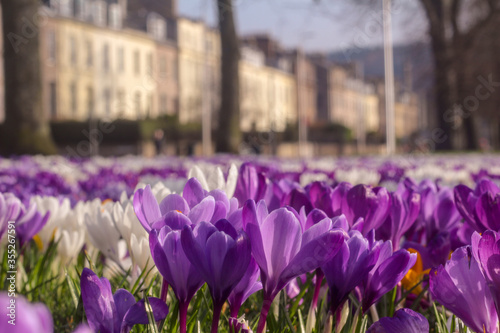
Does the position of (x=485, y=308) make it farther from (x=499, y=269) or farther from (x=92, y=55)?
(x=92, y=55)

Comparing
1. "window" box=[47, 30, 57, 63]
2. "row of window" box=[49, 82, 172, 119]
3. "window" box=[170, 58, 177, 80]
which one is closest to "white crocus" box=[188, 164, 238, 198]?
"row of window" box=[49, 82, 172, 119]

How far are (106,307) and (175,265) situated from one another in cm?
13

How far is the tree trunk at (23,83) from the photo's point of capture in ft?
50.2

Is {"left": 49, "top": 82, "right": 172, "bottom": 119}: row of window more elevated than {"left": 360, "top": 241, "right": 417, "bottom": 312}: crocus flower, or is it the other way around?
{"left": 49, "top": 82, "right": 172, "bottom": 119}: row of window

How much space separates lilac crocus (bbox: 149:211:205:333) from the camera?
A: 1.07 m

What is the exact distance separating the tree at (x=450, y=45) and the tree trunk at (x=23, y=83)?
67.9 ft

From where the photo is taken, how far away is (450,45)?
32656 mm

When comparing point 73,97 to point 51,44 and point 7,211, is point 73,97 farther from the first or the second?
point 7,211

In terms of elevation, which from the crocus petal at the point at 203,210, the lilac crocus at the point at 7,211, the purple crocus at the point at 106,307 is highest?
the crocus petal at the point at 203,210

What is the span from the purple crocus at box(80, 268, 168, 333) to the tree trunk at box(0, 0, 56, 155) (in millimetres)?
15150

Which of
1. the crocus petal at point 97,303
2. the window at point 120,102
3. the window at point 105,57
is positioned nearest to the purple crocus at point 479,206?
the crocus petal at point 97,303

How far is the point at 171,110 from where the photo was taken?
58.8 meters

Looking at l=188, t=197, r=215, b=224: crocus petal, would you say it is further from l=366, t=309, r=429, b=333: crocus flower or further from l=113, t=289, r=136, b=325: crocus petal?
l=366, t=309, r=429, b=333: crocus flower

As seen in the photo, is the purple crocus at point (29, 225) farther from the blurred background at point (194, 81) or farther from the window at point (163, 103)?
the window at point (163, 103)
